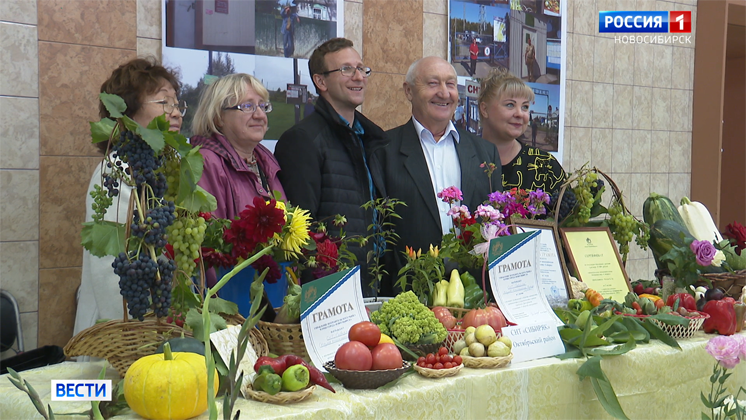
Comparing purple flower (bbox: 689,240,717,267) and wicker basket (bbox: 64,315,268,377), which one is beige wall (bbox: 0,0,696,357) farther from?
purple flower (bbox: 689,240,717,267)

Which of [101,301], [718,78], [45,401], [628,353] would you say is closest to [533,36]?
[718,78]

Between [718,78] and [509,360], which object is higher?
[718,78]

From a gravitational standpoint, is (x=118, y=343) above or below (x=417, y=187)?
below

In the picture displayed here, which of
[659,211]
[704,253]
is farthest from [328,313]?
[659,211]

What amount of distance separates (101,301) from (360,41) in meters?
2.51

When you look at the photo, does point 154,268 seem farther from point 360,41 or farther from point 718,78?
point 718,78

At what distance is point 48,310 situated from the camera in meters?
2.97

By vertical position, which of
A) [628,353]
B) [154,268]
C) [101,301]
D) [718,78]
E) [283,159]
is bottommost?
[628,353]

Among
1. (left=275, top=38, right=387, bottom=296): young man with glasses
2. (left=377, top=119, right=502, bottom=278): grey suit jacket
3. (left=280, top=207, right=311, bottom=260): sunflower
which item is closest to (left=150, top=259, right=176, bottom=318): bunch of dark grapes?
(left=280, top=207, right=311, bottom=260): sunflower

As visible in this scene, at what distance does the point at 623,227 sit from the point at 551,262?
1.37ft

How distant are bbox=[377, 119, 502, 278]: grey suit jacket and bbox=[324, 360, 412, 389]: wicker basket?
51.2 inches

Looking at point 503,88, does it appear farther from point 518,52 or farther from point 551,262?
point 518,52

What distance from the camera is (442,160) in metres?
2.93

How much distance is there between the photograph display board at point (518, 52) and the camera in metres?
4.23
